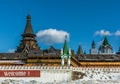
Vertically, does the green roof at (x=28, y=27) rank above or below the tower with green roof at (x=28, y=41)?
above

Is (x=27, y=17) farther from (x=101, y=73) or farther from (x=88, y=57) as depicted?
(x=101, y=73)

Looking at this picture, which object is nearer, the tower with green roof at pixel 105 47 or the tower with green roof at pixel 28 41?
the tower with green roof at pixel 28 41

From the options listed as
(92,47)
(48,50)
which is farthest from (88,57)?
(92,47)

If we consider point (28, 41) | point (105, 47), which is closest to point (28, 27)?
point (28, 41)

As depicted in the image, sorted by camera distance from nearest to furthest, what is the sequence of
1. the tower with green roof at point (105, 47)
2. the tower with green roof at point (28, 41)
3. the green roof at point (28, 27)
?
the tower with green roof at point (28, 41), the green roof at point (28, 27), the tower with green roof at point (105, 47)

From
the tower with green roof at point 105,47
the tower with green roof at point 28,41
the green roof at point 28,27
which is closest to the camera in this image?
the tower with green roof at point 28,41

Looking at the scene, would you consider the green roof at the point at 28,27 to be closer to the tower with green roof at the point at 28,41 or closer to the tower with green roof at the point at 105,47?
the tower with green roof at the point at 28,41

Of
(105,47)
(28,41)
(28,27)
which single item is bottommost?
(28,41)

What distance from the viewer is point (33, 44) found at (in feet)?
445

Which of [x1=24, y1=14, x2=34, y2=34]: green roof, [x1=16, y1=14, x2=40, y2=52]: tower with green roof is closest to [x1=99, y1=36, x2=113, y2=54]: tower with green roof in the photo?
[x1=24, y1=14, x2=34, y2=34]: green roof

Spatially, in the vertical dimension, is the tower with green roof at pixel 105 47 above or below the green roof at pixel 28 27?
below

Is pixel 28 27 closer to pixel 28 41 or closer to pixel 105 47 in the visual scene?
pixel 28 41

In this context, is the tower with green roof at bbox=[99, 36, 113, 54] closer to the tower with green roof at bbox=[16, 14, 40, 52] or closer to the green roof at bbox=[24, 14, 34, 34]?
the green roof at bbox=[24, 14, 34, 34]

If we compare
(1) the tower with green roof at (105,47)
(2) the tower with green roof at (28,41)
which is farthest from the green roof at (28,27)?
(1) the tower with green roof at (105,47)
